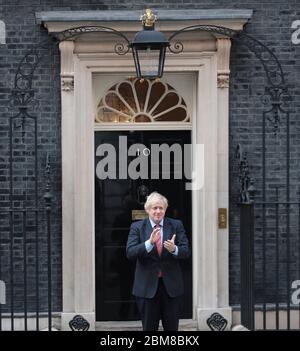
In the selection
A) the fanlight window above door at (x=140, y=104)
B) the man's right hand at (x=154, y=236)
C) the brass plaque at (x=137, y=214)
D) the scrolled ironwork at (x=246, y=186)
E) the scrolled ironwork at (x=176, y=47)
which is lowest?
the man's right hand at (x=154, y=236)

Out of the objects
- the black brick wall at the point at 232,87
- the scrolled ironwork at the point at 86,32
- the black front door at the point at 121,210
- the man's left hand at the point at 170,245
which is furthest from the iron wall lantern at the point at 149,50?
the man's left hand at the point at 170,245

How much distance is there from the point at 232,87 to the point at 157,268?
284 cm

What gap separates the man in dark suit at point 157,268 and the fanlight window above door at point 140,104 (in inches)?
94.7

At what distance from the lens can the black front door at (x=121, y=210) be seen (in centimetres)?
930

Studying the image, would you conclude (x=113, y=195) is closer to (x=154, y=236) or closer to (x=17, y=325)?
(x=17, y=325)

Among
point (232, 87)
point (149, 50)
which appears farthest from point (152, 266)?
point (232, 87)

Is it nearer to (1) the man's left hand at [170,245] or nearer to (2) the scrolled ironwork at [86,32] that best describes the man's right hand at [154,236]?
(1) the man's left hand at [170,245]

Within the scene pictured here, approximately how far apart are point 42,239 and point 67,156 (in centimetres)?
99

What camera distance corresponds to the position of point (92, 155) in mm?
9023

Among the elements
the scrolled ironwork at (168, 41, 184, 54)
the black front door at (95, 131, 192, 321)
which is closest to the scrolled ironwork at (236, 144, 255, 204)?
the black front door at (95, 131, 192, 321)

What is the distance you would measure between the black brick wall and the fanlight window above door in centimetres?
65

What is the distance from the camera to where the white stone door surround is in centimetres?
886

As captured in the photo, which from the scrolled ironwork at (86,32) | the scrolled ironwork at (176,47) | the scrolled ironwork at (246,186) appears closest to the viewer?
the scrolled ironwork at (246,186)

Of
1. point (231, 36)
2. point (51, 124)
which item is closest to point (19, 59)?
point (51, 124)
